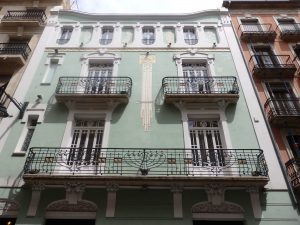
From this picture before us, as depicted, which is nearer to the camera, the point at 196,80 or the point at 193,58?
the point at 196,80

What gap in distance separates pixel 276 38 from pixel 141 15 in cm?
846

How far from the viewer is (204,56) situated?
48.5 feet

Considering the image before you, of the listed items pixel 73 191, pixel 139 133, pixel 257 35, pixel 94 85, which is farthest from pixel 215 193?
pixel 257 35

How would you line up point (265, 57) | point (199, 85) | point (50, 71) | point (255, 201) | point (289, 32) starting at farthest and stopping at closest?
1. point (289, 32)
2. point (265, 57)
3. point (50, 71)
4. point (199, 85)
5. point (255, 201)

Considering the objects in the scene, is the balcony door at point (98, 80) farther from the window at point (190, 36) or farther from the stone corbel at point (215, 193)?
the stone corbel at point (215, 193)

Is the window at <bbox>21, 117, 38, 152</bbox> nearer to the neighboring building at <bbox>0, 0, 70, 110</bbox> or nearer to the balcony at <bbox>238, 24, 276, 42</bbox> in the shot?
the neighboring building at <bbox>0, 0, 70, 110</bbox>

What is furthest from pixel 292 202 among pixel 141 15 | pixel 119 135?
pixel 141 15

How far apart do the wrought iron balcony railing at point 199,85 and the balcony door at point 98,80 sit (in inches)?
112

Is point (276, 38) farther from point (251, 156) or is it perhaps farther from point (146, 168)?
point (146, 168)

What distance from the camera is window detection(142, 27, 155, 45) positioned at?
627 inches

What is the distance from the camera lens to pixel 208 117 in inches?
483

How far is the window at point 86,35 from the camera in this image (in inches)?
634

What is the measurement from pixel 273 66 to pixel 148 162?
887 centimetres

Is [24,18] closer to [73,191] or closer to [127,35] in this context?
[127,35]
